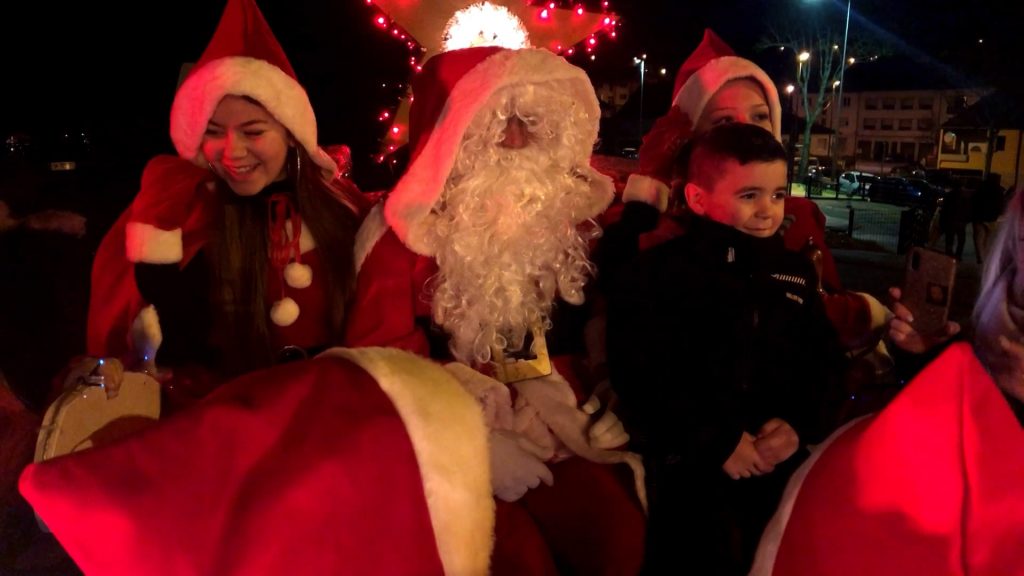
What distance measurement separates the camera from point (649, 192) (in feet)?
10.4

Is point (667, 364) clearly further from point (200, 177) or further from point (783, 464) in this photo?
point (200, 177)

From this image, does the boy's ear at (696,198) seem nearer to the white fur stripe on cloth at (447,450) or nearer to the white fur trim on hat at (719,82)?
the white fur stripe on cloth at (447,450)

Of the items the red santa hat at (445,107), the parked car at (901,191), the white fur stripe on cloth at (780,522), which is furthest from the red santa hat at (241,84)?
the parked car at (901,191)

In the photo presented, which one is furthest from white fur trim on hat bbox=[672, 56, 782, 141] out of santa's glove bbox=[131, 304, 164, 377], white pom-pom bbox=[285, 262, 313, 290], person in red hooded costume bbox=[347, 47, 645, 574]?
santa's glove bbox=[131, 304, 164, 377]

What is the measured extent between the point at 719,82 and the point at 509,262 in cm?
148

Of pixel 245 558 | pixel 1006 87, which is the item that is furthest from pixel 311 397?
pixel 1006 87

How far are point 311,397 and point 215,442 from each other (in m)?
0.21

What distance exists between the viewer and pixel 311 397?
5.08 ft

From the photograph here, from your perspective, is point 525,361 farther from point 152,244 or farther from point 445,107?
point 152,244

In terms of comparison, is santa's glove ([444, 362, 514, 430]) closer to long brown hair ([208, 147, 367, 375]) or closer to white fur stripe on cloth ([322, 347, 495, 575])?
white fur stripe on cloth ([322, 347, 495, 575])

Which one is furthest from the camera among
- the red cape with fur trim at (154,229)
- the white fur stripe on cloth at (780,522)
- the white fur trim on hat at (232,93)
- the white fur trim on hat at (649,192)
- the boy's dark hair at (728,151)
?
the white fur trim on hat at (649,192)

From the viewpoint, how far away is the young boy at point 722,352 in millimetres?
2135

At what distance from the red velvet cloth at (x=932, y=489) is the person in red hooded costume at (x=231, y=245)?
178 cm

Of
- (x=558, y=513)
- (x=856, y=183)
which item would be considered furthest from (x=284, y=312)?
(x=856, y=183)
